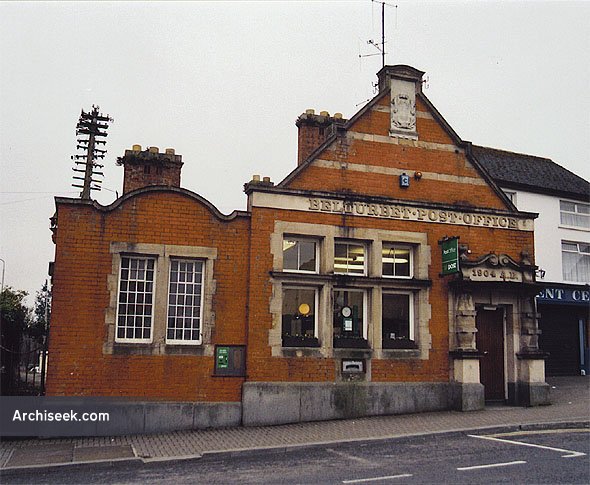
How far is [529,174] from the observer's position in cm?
2662

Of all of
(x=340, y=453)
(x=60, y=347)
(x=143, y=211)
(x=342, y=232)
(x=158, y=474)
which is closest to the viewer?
(x=158, y=474)

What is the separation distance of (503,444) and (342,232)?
20.6ft

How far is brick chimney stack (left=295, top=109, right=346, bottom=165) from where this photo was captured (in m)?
17.2

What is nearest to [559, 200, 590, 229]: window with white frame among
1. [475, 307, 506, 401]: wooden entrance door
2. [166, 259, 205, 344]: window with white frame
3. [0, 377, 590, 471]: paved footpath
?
[475, 307, 506, 401]: wooden entrance door

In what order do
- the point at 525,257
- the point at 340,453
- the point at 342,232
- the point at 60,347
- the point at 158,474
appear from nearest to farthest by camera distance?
the point at 158,474 → the point at 340,453 → the point at 60,347 → the point at 342,232 → the point at 525,257

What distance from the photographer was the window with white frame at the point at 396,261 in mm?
15953

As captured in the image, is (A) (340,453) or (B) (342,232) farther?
(B) (342,232)

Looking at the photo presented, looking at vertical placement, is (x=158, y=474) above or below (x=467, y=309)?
below

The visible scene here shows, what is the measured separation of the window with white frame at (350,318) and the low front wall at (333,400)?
3.41 ft

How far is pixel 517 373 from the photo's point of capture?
1620 cm

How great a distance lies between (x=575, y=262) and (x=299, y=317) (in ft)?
53.9

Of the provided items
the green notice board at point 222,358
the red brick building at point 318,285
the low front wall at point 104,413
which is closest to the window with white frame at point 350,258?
the red brick building at point 318,285

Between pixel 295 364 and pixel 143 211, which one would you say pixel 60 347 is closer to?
pixel 143 211

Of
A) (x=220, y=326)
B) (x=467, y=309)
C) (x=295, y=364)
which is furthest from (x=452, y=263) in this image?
(x=220, y=326)
